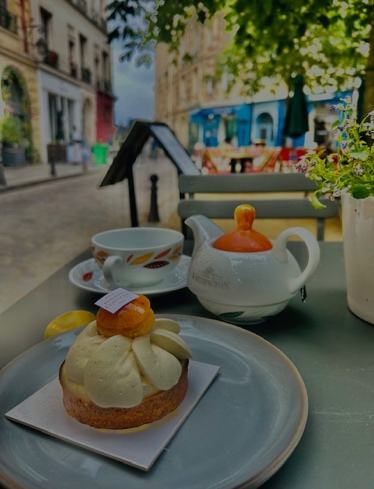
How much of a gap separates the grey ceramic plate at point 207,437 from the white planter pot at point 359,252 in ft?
0.91

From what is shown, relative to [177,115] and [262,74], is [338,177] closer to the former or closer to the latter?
[262,74]

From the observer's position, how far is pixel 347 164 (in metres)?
0.76

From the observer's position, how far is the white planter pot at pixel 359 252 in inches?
28.8

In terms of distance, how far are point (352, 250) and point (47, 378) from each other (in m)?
0.59

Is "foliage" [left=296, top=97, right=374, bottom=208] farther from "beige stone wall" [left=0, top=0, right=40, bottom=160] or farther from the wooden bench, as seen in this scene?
"beige stone wall" [left=0, top=0, right=40, bottom=160]

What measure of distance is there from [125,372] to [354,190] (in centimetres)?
51

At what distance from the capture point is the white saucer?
851 mm

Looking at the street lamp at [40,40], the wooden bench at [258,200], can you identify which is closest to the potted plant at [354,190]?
the wooden bench at [258,200]

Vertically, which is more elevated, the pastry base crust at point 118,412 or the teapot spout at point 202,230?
the teapot spout at point 202,230

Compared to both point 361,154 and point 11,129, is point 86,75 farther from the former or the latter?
point 361,154

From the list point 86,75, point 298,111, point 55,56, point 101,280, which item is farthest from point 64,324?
point 298,111

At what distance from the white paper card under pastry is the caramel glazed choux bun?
1 cm

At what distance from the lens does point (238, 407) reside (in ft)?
1.61

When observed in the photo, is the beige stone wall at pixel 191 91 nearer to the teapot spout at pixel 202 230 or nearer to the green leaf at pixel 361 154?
the teapot spout at pixel 202 230
